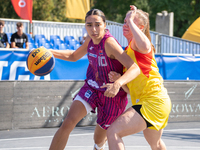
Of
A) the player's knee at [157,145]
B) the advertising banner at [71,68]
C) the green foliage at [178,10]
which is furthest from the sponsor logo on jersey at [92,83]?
the green foliage at [178,10]

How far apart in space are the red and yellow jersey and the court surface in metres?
2.47

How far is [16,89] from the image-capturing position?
24.1ft

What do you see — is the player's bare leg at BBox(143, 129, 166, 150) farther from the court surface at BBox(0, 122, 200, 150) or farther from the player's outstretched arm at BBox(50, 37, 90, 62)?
the court surface at BBox(0, 122, 200, 150)

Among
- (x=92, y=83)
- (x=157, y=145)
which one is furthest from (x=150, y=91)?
(x=92, y=83)

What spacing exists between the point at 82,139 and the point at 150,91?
3351mm

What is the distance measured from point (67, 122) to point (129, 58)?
1.11 meters

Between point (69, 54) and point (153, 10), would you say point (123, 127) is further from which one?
point (153, 10)

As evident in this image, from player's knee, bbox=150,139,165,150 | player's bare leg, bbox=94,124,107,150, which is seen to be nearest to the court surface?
player's bare leg, bbox=94,124,107,150

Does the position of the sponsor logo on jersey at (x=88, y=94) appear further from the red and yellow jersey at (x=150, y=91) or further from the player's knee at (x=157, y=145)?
the player's knee at (x=157, y=145)

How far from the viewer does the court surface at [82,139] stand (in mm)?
5816

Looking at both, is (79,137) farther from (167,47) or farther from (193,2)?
(193,2)

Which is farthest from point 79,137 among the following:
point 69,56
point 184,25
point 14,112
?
point 184,25

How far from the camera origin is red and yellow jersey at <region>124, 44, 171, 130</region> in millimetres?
3318

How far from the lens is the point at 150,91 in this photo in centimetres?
339
